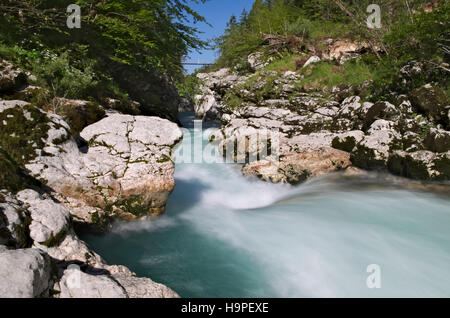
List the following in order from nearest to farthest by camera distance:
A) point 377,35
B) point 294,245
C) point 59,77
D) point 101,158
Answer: point 294,245, point 101,158, point 59,77, point 377,35

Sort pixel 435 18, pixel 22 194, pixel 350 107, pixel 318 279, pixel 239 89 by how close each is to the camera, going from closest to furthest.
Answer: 1. pixel 22 194
2. pixel 318 279
3. pixel 435 18
4. pixel 350 107
5. pixel 239 89

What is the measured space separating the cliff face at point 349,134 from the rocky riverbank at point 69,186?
13.8 ft

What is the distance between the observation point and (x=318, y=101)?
12.1 m

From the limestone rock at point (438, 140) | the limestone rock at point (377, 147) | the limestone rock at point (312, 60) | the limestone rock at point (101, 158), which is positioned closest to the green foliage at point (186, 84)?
the limestone rock at point (101, 158)

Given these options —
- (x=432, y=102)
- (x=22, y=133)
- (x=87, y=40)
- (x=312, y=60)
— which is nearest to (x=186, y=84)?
(x=87, y=40)

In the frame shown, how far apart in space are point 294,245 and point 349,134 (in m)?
5.94

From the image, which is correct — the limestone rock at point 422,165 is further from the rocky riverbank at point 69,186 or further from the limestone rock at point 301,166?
the rocky riverbank at point 69,186

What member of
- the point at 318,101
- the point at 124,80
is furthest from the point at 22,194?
the point at 318,101

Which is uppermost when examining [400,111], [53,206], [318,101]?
[318,101]

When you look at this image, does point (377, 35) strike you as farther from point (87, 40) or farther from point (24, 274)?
point (24, 274)

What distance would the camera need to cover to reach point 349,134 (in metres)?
8.89

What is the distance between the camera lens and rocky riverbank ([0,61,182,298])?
2.12m
